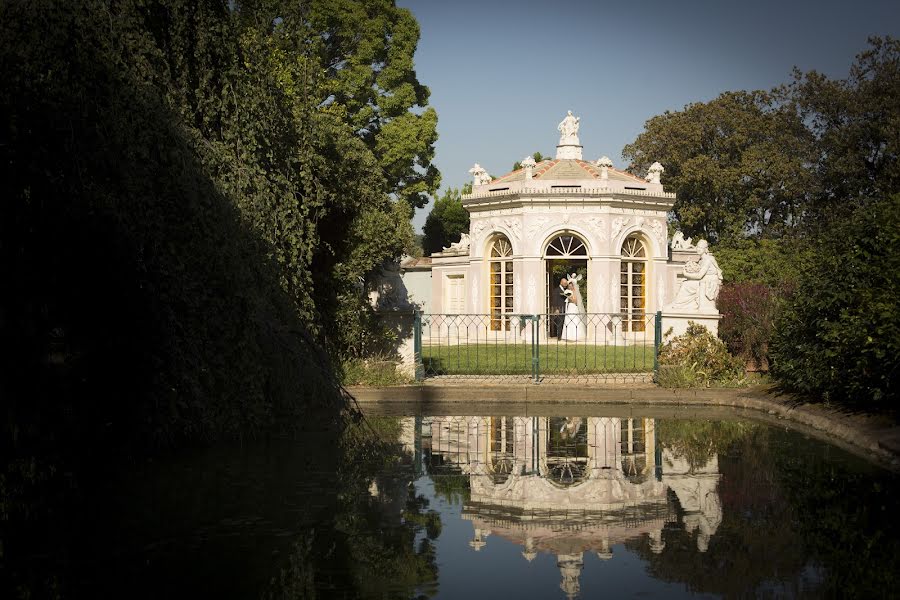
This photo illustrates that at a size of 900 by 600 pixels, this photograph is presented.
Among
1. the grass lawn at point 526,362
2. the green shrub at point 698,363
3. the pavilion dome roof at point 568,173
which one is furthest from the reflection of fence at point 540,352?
the pavilion dome roof at point 568,173

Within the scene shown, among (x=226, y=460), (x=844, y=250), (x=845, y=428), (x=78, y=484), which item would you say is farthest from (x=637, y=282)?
(x=78, y=484)

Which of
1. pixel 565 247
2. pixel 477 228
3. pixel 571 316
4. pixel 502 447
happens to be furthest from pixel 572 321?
pixel 502 447

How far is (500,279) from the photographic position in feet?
108

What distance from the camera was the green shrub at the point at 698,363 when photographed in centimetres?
1942

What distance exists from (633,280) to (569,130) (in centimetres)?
620

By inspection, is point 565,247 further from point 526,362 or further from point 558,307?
point 526,362

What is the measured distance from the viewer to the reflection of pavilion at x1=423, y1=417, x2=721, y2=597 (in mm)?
8133

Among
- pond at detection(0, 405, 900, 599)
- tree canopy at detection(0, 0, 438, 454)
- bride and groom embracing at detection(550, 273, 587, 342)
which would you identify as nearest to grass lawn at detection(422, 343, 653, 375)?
bride and groom embracing at detection(550, 273, 587, 342)

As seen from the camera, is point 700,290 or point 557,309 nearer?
point 700,290

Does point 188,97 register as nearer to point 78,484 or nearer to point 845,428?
point 78,484

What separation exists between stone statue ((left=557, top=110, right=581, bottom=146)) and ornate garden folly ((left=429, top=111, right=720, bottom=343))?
2.14 meters

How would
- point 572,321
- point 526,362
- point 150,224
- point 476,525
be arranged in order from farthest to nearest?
point 572,321
point 526,362
point 476,525
point 150,224

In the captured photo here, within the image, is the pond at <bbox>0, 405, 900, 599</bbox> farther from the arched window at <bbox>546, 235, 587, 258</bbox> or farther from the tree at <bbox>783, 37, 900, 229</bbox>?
the tree at <bbox>783, 37, 900, 229</bbox>

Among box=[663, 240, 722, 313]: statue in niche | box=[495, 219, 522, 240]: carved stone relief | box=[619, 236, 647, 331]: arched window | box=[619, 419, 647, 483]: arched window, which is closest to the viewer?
box=[619, 419, 647, 483]: arched window
